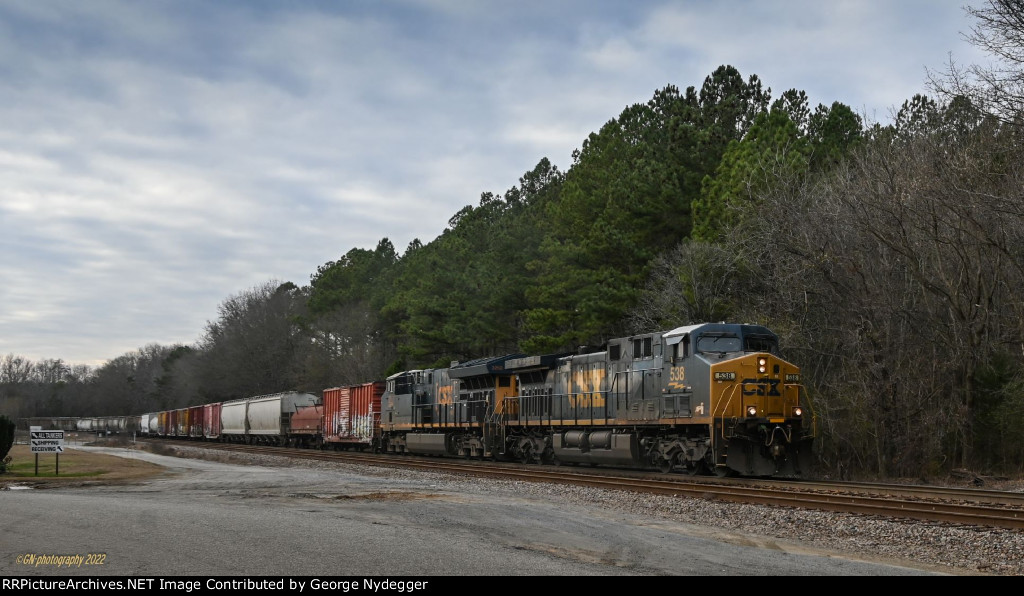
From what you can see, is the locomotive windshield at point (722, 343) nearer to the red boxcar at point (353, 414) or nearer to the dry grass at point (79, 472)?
the dry grass at point (79, 472)

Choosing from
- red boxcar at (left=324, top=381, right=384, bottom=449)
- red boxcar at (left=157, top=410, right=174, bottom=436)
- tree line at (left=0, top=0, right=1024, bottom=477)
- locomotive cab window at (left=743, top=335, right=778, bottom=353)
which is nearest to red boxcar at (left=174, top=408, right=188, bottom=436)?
red boxcar at (left=157, top=410, right=174, bottom=436)

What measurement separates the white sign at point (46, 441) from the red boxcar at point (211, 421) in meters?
39.7

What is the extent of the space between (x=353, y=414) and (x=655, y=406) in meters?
23.6

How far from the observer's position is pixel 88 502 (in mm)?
14352

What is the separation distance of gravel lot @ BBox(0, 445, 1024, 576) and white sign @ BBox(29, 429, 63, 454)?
614cm

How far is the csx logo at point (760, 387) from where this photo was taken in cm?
2034

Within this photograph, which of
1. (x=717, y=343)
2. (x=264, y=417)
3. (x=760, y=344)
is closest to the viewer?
(x=717, y=343)

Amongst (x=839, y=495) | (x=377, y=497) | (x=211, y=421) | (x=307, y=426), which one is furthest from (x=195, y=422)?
(x=839, y=495)

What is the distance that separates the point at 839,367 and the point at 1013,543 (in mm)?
16092

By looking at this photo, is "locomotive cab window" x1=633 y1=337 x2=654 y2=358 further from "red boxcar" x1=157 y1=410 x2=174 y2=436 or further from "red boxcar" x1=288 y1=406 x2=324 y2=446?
"red boxcar" x1=157 y1=410 x2=174 y2=436

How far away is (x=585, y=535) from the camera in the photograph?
11.6 metres

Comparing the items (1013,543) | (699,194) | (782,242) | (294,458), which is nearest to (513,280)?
(699,194)

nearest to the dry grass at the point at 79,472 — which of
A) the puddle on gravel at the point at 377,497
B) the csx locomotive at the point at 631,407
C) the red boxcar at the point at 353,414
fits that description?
the puddle on gravel at the point at 377,497

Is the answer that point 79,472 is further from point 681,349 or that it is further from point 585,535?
point 585,535
